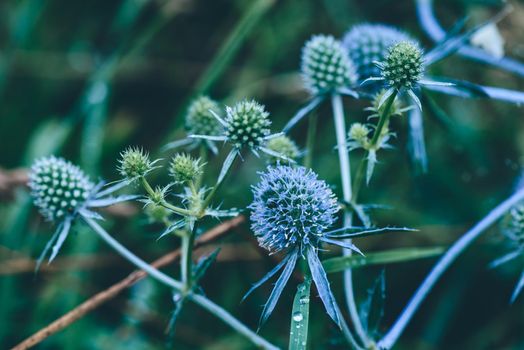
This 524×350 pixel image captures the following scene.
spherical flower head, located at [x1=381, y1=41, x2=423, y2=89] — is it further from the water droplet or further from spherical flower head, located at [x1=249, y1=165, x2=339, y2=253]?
the water droplet

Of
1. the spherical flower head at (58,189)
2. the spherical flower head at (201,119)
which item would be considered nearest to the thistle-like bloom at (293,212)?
the spherical flower head at (201,119)

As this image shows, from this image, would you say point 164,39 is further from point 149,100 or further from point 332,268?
point 332,268

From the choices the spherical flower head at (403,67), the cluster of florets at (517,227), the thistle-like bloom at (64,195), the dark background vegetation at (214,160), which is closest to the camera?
the spherical flower head at (403,67)

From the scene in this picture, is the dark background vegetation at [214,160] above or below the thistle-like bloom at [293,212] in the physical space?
above

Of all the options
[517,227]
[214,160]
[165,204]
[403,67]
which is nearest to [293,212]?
[165,204]

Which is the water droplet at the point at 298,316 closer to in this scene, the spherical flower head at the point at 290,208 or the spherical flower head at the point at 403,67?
the spherical flower head at the point at 290,208

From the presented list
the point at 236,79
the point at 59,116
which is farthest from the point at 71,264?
the point at 236,79

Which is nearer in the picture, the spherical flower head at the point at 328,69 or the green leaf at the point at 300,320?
the green leaf at the point at 300,320
